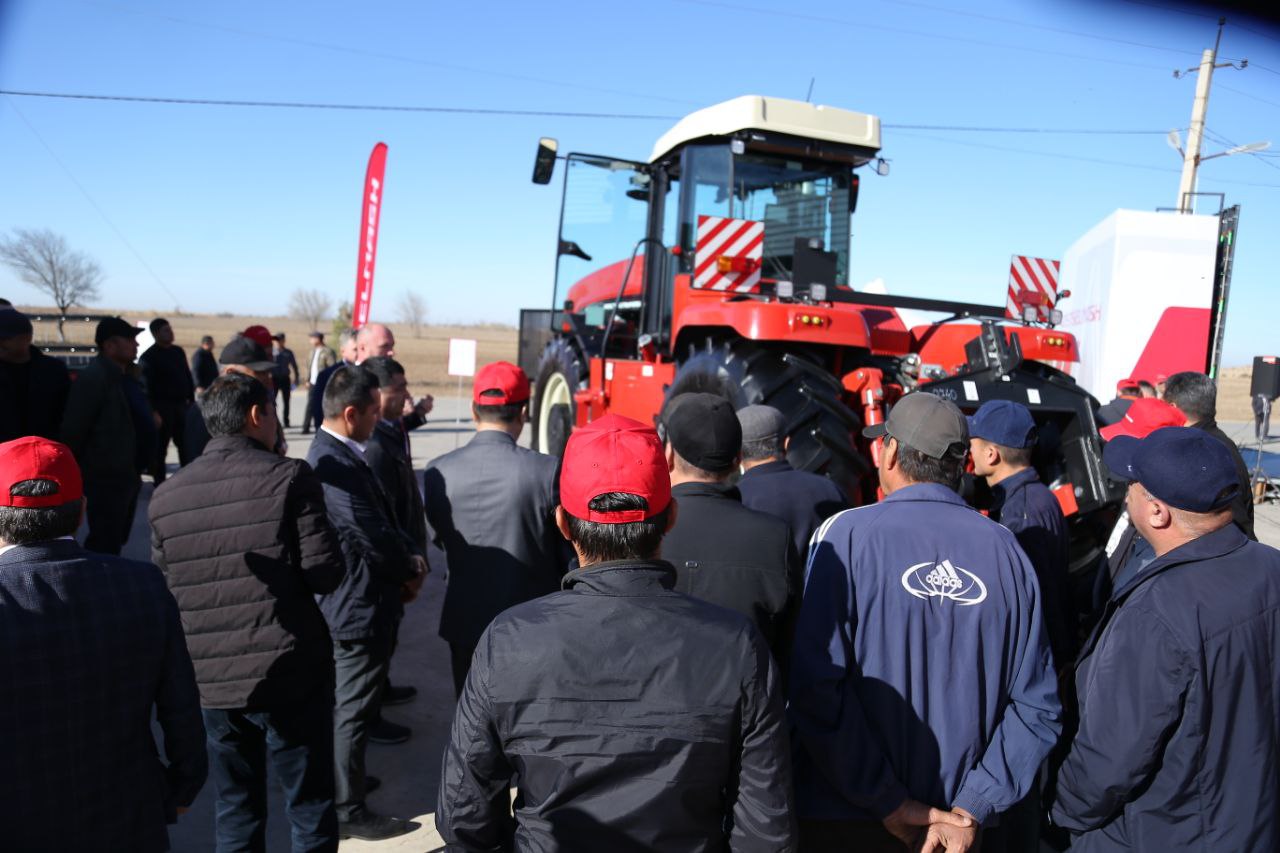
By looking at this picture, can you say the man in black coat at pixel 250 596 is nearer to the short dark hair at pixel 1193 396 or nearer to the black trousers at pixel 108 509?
the black trousers at pixel 108 509

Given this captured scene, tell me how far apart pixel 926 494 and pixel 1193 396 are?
8.73ft

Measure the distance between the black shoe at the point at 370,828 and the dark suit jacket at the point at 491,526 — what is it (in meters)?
0.76

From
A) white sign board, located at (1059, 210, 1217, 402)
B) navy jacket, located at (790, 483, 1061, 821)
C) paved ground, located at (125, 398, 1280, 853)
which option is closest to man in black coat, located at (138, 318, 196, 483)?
paved ground, located at (125, 398, 1280, 853)

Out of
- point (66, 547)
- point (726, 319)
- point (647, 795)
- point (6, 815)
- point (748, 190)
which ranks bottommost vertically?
point (6, 815)

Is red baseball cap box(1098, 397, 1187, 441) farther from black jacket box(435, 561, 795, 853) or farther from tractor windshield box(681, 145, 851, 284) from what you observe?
tractor windshield box(681, 145, 851, 284)

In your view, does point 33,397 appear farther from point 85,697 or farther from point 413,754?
point 85,697

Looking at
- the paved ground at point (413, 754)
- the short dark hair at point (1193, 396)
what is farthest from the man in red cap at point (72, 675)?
the short dark hair at point (1193, 396)

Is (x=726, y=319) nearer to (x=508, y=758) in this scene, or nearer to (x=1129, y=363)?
(x=508, y=758)

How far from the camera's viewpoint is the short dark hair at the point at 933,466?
6.68 ft

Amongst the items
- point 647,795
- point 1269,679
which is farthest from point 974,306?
point 647,795

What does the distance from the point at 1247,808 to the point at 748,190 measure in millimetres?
4968

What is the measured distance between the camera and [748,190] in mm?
6059

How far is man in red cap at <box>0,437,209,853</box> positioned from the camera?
1785 millimetres

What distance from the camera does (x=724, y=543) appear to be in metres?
2.25
